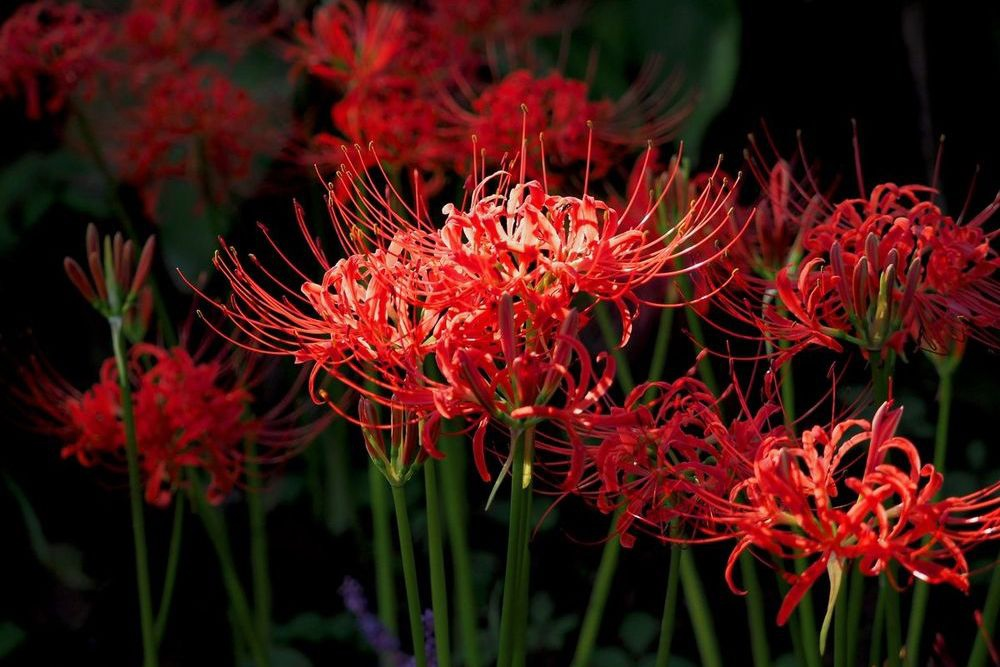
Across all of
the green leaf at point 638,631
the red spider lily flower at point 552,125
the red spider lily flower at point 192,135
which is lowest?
the green leaf at point 638,631

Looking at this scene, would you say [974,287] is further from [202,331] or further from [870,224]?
[202,331]

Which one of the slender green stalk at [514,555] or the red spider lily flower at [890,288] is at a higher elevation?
the red spider lily flower at [890,288]

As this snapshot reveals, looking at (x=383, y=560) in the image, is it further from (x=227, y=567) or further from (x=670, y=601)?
(x=670, y=601)

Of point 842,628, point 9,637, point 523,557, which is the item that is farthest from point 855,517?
point 9,637

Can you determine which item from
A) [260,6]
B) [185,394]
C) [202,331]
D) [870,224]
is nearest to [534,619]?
[185,394]

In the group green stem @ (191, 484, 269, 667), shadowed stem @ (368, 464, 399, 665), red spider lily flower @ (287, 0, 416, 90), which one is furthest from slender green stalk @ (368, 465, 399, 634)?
red spider lily flower @ (287, 0, 416, 90)

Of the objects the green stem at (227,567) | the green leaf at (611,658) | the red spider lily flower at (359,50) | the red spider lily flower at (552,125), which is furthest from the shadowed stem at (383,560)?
the red spider lily flower at (359,50)

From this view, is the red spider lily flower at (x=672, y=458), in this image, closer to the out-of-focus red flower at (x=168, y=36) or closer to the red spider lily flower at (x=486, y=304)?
the red spider lily flower at (x=486, y=304)
